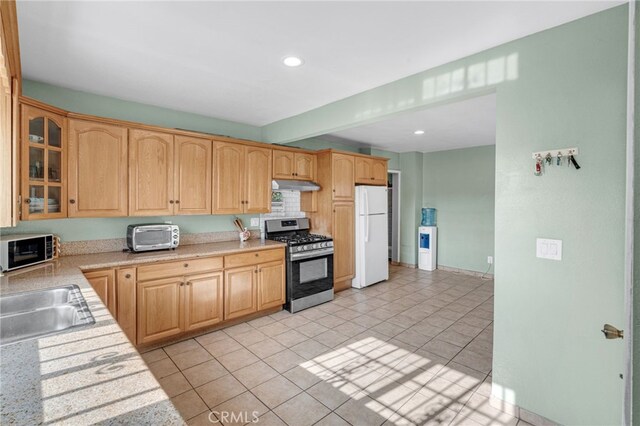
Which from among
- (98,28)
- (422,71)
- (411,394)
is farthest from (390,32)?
(411,394)

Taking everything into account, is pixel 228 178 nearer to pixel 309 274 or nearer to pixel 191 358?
pixel 309 274

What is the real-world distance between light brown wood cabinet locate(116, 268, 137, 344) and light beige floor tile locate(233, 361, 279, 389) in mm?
1038

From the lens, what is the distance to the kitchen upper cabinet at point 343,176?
468cm

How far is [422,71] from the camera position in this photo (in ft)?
8.40

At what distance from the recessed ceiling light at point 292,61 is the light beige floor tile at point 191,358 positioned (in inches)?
104

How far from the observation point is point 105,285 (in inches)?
103

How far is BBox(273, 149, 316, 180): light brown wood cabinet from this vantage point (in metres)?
4.23

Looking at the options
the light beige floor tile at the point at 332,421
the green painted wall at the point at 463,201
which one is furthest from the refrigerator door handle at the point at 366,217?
the light beige floor tile at the point at 332,421

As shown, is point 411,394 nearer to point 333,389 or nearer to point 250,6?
point 333,389

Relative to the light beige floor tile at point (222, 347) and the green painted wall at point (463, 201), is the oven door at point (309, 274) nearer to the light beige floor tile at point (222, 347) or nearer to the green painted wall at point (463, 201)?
the light beige floor tile at point (222, 347)

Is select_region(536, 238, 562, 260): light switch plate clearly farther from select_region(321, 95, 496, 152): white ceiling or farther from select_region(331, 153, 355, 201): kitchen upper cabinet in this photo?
select_region(331, 153, 355, 201): kitchen upper cabinet

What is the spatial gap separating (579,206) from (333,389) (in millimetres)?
2076

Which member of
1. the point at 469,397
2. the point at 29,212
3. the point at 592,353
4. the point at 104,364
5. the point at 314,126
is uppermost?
the point at 314,126

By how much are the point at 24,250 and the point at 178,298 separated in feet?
4.09
